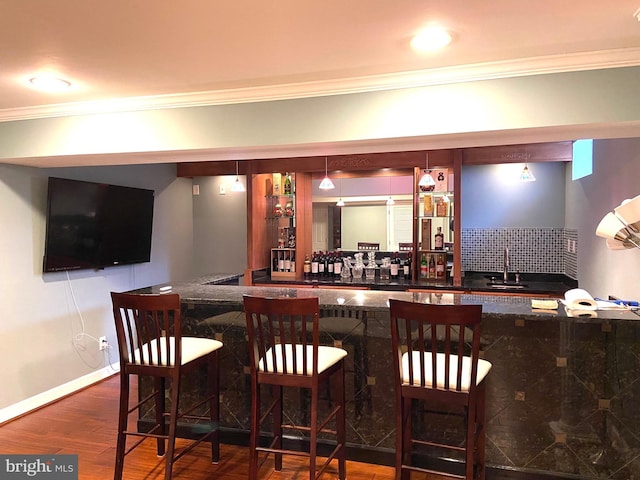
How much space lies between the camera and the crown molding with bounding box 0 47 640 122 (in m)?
2.26

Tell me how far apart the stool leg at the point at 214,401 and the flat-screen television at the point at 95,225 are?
1968 millimetres

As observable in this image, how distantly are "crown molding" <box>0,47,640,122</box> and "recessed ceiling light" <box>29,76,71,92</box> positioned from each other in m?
0.30

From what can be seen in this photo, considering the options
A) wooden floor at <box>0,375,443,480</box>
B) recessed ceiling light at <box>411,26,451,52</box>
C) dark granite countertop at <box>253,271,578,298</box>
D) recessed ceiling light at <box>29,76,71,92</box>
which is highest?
recessed ceiling light at <box>411,26,451,52</box>

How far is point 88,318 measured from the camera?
4.26 metres

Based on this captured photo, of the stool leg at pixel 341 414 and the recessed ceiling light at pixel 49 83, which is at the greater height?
the recessed ceiling light at pixel 49 83

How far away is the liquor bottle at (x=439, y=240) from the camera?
4.88 metres

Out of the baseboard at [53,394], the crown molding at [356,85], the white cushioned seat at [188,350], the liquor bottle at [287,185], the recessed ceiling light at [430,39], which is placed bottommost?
the baseboard at [53,394]

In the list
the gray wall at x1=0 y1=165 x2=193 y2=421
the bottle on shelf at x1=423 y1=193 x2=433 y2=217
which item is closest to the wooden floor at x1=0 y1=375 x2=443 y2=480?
the gray wall at x1=0 y1=165 x2=193 y2=421

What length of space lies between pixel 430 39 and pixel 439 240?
10.1 feet

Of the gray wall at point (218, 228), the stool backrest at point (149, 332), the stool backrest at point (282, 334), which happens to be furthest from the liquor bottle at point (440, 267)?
the stool backrest at point (149, 332)

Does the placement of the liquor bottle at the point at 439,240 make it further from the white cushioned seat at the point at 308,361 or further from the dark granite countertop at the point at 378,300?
the white cushioned seat at the point at 308,361

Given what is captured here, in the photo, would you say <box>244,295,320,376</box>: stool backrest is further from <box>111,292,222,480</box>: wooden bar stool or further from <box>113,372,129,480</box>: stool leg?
<box>113,372,129,480</box>: stool leg

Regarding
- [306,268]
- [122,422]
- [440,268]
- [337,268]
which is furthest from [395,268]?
[122,422]

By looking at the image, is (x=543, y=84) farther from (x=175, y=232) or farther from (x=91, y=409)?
(x=175, y=232)
